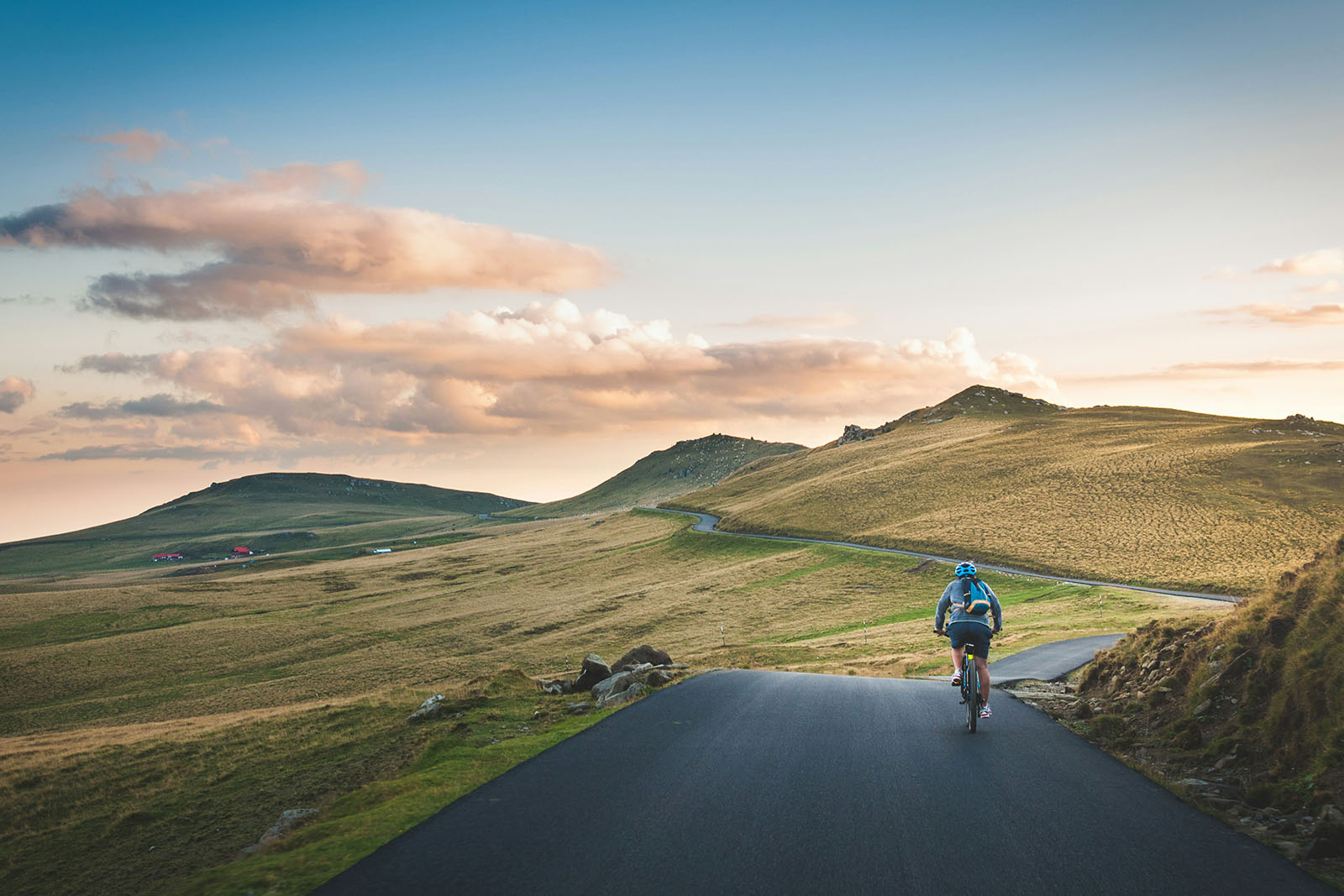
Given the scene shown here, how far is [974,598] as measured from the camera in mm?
14094

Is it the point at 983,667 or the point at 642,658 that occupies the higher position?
the point at 983,667

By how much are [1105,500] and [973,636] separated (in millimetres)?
85146

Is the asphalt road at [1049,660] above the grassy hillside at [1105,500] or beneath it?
beneath

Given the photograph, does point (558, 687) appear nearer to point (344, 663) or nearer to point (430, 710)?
point (430, 710)

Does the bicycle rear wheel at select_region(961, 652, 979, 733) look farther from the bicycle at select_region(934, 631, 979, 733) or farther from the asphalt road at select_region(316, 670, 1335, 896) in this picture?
the asphalt road at select_region(316, 670, 1335, 896)

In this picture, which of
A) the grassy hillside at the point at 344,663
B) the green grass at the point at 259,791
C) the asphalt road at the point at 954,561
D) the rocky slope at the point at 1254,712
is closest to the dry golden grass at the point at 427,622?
the grassy hillside at the point at 344,663

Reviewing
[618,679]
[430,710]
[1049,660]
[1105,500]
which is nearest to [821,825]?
[618,679]

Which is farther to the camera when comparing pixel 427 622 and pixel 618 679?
pixel 427 622

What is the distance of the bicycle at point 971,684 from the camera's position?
13.6m

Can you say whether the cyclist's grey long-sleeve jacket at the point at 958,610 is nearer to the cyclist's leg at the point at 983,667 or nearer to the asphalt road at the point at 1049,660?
the cyclist's leg at the point at 983,667

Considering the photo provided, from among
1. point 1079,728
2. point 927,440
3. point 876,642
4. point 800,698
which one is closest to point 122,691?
point 876,642

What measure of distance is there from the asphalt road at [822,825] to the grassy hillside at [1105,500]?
52856 millimetres

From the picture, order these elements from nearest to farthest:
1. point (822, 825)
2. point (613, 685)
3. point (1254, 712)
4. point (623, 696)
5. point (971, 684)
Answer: point (822, 825) < point (1254, 712) < point (971, 684) < point (623, 696) < point (613, 685)

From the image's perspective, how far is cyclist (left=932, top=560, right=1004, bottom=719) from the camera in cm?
1375
